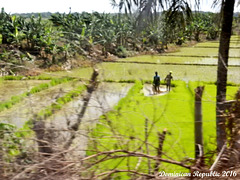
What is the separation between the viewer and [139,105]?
117 inches

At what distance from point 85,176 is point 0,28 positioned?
14.1m

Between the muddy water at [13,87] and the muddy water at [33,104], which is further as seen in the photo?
the muddy water at [13,87]

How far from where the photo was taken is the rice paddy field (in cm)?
191

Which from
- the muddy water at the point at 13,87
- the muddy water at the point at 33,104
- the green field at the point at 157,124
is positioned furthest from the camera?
the muddy water at the point at 13,87

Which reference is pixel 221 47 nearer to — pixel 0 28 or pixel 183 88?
pixel 183 88

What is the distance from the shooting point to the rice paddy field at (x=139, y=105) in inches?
75.2

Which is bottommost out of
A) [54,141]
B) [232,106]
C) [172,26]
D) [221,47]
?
[54,141]

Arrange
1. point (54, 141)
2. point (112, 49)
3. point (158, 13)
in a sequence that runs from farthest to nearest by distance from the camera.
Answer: point (112, 49), point (158, 13), point (54, 141)

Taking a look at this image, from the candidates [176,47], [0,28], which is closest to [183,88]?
[0,28]

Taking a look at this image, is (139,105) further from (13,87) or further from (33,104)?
(13,87)

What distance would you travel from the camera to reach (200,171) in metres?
1.70

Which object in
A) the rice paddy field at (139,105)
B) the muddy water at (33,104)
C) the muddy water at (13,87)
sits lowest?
the muddy water at (13,87)

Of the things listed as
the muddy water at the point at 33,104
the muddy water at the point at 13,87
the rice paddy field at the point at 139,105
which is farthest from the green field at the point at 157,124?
the muddy water at the point at 13,87

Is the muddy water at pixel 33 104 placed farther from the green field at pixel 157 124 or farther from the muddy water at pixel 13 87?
the muddy water at pixel 13 87
